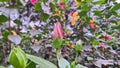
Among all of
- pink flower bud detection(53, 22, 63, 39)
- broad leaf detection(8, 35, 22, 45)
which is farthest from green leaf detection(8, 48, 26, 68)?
broad leaf detection(8, 35, 22, 45)

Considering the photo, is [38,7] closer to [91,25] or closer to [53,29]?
[53,29]

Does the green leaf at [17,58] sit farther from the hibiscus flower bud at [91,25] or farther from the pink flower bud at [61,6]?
the hibiscus flower bud at [91,25]

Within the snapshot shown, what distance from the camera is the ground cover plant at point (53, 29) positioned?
1066 mm

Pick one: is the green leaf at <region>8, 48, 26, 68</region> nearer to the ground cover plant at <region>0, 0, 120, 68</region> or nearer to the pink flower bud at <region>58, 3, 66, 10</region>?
the ground cover plant at <region>0, 0, 120, 68</region>

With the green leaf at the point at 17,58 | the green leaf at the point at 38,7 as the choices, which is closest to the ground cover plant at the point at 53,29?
the green leaf at the point at 38,7

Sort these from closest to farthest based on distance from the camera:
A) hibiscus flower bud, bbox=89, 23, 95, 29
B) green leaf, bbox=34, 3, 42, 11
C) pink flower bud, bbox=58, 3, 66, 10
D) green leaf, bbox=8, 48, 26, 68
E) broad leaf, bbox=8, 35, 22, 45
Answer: green leaf, bbox=8, 48, 26, 68 → broad leaf, bbox=8, 35, 22, 45 → green leaf, bbox=34, 3, 42, 11 → pink flower bud, bbox=58, 3, 66, 10 → hibiscus flower bud, bbox=89, 23, 95, 29

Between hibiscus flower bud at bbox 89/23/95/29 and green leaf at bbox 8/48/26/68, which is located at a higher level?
green leaf at bbox 8/48/26/68

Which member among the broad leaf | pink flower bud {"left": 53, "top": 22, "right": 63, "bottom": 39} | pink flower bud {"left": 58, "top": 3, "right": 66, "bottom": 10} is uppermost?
pink flower bud {"left": 53, "top": 22, "right": 63, "bottom": 39}

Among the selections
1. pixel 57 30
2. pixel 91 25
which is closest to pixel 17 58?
pixel 57 30

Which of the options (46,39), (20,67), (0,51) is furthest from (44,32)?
(20,67)

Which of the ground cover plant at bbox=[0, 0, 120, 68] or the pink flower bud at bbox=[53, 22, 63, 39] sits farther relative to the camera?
the ground cover plant at bbox=[0, 0, 120, 68]

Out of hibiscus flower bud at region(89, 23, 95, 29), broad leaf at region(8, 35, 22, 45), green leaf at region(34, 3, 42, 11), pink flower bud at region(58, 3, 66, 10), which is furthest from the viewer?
hibiscus flower bud at region(89, 23, 95, 29)

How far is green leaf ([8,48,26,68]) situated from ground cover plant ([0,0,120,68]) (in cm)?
52

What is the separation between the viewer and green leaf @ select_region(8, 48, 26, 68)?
45cm
